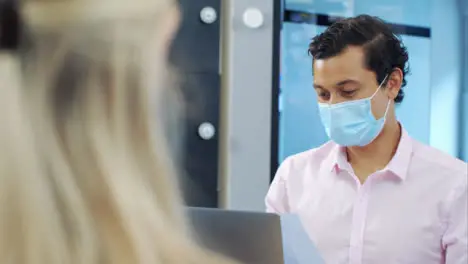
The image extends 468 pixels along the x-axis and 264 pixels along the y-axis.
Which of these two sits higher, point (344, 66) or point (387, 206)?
point (344, 66)

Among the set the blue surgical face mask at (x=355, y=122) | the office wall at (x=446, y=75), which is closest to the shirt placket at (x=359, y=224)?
the blue surgical face mask at (x=355, y=122)

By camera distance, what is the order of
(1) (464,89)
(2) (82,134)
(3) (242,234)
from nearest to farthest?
1. (2) (82,134)
2. (3) (242,234)
3. (1) (464,89)

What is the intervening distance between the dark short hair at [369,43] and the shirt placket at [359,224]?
25 cm

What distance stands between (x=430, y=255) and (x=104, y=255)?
0.90 metres

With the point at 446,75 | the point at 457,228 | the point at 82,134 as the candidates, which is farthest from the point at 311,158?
the point at 82,134

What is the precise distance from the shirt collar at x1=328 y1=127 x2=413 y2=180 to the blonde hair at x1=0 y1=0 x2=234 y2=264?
90cm

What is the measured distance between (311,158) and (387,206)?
0.23 metres

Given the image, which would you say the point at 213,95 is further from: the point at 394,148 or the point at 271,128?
the point at 394,148

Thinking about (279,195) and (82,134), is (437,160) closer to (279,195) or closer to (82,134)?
(279,195)

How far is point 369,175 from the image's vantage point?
1.31 meters

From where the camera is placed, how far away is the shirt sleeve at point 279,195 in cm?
137

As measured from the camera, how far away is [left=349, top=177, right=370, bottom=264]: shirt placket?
1264mm

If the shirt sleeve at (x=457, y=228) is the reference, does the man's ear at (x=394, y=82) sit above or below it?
above

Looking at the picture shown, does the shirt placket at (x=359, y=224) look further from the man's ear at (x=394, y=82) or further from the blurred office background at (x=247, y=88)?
the blurred office background at (x=247, y=88)
